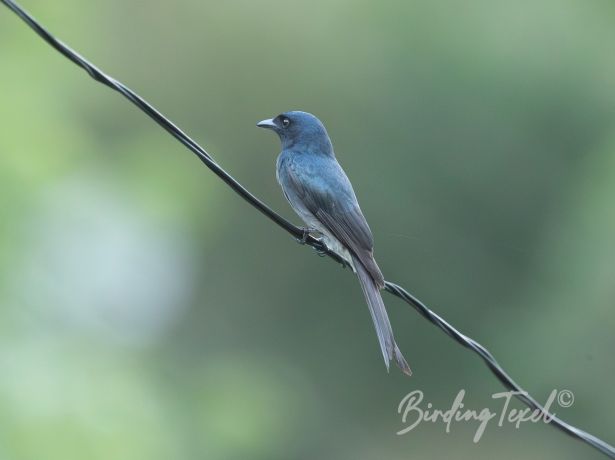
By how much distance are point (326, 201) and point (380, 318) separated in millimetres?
1216

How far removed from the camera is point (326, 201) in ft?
26.4

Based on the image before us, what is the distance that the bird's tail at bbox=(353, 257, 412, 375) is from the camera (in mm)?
6539

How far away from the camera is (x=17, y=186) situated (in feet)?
40.0

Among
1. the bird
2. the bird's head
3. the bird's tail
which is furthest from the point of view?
the bird's head

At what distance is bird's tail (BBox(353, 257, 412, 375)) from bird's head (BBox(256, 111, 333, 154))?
1461 mm

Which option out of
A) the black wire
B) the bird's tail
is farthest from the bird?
the black wire

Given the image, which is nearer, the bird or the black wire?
the black wire

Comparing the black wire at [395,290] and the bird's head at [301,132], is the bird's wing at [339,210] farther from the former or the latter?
the black wire at [395,290]

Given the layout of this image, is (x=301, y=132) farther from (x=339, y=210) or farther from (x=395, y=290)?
(x=395, y=290)

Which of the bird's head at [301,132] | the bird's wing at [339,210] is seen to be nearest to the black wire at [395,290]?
the bird's wing at [339,210]

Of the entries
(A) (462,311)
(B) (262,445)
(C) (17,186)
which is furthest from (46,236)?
(A) (462,311)

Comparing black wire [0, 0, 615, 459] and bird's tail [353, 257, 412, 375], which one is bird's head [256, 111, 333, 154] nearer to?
bird's tail [353, 257, 412, 375]

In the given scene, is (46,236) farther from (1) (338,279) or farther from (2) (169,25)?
(2) (169,25)

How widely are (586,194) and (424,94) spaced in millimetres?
4507
